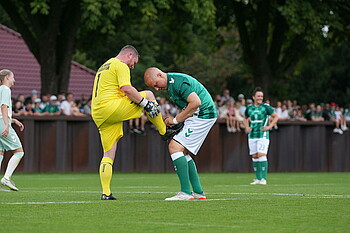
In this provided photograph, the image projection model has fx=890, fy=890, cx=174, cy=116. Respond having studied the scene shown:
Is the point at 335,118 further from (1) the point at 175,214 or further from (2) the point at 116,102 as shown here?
(1) the point at 175,214

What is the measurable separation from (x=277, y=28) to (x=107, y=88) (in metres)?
23.9

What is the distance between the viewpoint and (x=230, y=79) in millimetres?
59656

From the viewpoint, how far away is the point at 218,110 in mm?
29594

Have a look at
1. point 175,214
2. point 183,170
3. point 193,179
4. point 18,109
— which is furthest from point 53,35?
point 175,214

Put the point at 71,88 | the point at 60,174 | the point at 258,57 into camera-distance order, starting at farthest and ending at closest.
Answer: the point at 71,88 < the point at 258,57 < the point at 60,174

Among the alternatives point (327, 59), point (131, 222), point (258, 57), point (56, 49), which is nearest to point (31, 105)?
point (56, 49)

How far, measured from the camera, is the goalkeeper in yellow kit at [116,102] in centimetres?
1228

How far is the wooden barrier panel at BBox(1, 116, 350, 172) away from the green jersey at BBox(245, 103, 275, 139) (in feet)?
28.0

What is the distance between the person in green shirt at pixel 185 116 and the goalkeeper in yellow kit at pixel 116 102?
0.69ft

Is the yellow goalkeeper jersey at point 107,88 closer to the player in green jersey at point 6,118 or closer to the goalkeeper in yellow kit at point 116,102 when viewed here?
the goalkeeper in yellow kit at point 116,102

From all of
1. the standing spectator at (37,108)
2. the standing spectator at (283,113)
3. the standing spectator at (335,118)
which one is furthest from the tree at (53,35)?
the standing spectator at (335,118)

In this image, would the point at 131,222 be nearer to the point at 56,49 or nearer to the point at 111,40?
the point at 56,49

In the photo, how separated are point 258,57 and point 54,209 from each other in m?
24.3

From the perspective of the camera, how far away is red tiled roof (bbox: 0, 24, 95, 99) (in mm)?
45438
